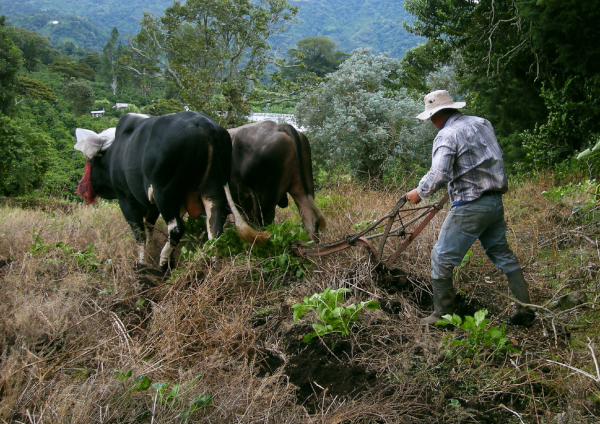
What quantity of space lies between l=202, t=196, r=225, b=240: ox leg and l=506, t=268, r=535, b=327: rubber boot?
3215 millimetres

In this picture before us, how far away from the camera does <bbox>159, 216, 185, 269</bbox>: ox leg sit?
19.9 ft

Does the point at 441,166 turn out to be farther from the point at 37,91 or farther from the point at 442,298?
the point at 37,91

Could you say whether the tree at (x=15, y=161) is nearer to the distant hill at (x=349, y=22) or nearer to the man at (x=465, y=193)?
the man at (x=465, y=193)

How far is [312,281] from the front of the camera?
4770mm

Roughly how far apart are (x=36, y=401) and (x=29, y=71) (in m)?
60.5

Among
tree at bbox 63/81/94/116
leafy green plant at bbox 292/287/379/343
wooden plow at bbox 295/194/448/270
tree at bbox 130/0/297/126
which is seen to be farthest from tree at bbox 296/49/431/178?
tree at bbox 63/81/94/116

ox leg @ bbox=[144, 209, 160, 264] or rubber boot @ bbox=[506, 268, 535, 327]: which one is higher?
rubber boot @ bbox=[506, 268, 535, 327]

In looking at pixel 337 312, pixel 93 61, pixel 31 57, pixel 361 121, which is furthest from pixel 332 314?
pixel 93 61

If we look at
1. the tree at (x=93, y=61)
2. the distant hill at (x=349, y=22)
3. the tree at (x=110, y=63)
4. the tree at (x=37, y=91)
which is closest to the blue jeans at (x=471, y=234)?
the tree at (x=37, y=91)

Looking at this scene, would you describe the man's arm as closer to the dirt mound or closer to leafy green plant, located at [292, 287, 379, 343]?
leafy green plant, located at [292, 287, 379, 343]

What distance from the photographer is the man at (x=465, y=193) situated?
3939 millimetres

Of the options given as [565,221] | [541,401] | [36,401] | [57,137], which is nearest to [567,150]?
[565,221]

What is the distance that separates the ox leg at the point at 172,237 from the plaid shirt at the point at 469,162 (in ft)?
10.5

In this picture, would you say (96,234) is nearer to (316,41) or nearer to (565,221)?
(565,221)
